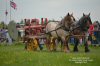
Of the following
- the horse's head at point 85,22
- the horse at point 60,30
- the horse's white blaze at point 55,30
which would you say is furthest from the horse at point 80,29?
the horse's white blaze at point 55,30

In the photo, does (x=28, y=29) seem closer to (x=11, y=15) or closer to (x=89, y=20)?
(x=89, y=20)

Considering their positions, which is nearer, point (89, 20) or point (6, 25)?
point (6, 25)

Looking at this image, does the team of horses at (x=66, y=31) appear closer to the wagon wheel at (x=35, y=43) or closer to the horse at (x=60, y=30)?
the horse at (x=60, y=30)

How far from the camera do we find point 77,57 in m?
6.07

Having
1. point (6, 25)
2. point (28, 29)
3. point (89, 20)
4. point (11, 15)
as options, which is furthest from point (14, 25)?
point (28, 29)

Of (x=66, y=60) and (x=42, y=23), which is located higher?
(x=42, y=23)

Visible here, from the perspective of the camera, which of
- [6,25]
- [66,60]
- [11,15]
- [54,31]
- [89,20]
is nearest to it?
[66,60]

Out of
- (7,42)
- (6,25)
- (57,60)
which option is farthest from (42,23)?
(57,60)

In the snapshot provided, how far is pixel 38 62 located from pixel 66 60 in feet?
1.30

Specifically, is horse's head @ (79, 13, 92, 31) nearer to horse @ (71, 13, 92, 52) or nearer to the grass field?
horse @ (71, 13, 92, 52)

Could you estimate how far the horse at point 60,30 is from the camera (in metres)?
8.32

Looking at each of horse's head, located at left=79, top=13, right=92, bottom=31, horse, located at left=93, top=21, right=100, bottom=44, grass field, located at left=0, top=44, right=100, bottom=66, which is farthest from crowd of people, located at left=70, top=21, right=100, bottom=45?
grass field, located at left=0, top=44, right=100, bottom=66

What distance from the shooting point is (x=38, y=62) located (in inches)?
240

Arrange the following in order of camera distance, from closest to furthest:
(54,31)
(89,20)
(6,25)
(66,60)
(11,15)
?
(66,60) < (11,15) < (6,25) < (89,20) < (54,31)
